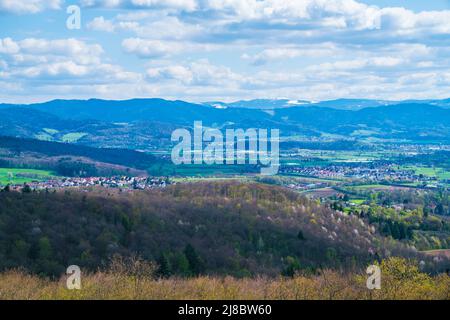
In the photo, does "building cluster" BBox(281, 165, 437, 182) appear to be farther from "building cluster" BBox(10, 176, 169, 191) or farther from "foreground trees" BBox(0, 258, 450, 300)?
"foreground trees" BBox(0, 258, 450, 300)

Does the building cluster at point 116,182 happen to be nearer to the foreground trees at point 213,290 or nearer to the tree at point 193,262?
the tree at point 193,262

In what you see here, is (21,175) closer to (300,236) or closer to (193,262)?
(300,236)

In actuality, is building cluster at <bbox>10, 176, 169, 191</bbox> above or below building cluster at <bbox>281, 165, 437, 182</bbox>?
above

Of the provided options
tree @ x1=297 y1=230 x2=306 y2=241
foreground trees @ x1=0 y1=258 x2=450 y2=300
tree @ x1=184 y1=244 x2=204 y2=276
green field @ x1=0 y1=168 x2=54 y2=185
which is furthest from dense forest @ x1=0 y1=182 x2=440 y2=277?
green field @ x1=0 y1=168 x2=54 y2=185

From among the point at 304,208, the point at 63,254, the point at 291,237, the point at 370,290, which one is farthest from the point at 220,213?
the point at 370,290

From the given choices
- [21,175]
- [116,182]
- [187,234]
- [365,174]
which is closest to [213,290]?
[187,234]
